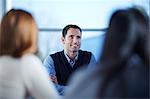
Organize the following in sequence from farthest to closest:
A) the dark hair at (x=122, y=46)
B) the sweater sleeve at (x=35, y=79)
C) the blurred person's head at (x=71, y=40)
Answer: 1. the blurred person's head at (x=71, y=40)
2. the sweater sleeve at (x=35, y=79)
3. the dark hair at (x=122, y=46)

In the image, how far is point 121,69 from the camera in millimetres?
1526

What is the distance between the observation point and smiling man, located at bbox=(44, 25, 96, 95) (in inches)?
146

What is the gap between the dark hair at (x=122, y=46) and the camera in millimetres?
1505

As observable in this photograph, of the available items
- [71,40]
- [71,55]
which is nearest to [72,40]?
[71,40]

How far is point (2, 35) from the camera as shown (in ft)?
6.81

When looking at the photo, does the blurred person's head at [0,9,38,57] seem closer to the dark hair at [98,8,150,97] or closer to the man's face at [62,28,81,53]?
the dark hair at [98,8,150,97]

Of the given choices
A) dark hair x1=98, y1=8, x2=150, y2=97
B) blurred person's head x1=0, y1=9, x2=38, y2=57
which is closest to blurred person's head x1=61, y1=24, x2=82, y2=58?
blurred person's head x1=0, y1=9, x2=38, y2=57

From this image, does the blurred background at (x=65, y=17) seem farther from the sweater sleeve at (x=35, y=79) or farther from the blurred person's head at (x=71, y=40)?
the sweater sleeve at (x=35, y=79)

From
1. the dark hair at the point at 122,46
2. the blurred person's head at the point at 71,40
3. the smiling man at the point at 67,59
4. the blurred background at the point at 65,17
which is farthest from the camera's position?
the blurred background at the point at 65,17

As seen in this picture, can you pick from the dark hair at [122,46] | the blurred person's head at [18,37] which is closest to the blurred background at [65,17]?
the blurred person's head at [18,37]

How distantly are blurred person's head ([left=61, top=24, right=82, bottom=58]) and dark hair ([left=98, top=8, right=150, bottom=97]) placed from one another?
223 cm

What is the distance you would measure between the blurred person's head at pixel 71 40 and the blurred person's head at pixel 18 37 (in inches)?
67.4

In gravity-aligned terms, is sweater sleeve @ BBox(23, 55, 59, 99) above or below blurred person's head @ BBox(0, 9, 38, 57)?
below

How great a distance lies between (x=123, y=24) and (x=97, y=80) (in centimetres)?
24
